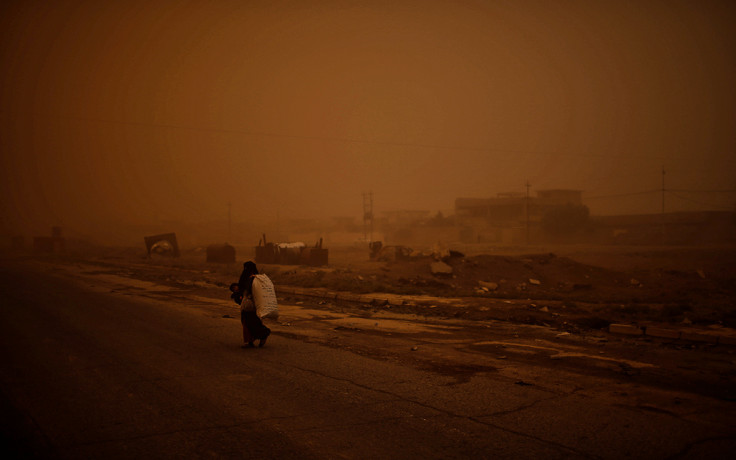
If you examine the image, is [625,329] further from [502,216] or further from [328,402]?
[502,216]

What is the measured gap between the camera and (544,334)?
Answer: 12016 millimetres

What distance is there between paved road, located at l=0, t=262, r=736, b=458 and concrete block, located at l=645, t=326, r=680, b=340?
8.41 feet

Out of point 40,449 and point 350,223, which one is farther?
point 350,223

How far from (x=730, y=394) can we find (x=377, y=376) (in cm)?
481

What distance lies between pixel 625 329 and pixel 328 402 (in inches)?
332

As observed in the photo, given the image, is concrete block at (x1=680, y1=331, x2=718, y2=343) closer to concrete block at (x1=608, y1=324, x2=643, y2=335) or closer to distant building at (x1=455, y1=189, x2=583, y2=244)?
concrete block at (x1=608, y1=324, x2=643, y2=335)

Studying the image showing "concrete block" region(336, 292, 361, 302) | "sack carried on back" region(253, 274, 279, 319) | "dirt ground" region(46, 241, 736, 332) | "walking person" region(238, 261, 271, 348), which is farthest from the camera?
"concrete block" region(336, 292, 361, 302)

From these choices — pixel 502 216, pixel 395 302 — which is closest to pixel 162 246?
pixel 395 302

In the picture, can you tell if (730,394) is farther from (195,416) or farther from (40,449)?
(40,449)

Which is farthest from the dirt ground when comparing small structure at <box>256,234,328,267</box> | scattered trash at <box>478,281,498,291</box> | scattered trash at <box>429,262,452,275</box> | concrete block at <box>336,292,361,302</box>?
small structure at <box>256,234,328,267</box>

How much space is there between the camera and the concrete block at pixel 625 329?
1174 centimetres

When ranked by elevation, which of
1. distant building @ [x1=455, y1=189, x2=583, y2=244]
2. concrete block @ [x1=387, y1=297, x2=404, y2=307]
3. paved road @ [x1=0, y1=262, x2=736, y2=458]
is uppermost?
distant building @ [x1=455, y1=189, x2=583, y2=244]

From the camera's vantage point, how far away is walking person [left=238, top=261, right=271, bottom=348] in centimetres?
967

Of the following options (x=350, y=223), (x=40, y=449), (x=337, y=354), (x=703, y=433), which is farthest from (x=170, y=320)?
(x=350, y=223)
